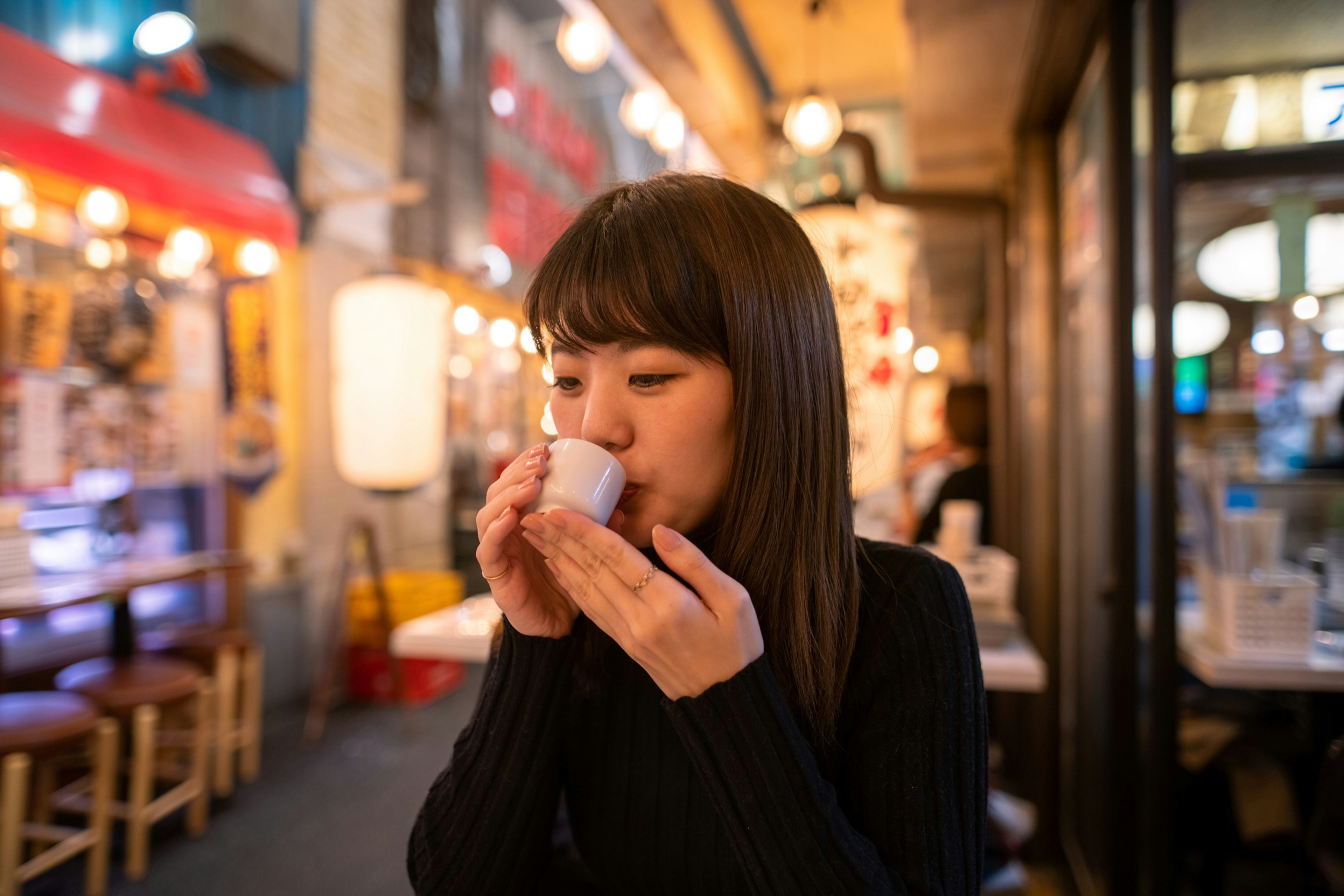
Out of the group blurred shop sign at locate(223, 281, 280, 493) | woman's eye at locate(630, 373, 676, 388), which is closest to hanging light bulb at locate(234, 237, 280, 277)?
→ blurred shop sign at locate(223, 281, 280, 493)

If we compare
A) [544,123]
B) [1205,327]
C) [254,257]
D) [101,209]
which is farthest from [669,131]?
[544,123]

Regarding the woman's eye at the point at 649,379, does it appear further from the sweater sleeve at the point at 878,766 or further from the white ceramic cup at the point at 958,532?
the white ceramic cup at the point at 958,532

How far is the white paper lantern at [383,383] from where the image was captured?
4137mm

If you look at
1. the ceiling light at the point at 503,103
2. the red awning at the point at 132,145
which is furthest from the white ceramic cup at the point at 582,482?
the ceiling light at the point at 503,103

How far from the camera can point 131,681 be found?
316 cm

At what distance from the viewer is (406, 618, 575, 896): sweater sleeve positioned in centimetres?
102

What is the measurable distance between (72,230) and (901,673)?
4.55 meters

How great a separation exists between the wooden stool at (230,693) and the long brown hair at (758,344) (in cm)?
352

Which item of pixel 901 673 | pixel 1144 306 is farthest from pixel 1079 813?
pixel 901 673

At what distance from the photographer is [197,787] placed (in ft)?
10.8

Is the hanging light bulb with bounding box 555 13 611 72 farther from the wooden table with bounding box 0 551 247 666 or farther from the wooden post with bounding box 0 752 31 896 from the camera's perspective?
the wooden post with bounding box 0 752 31 896

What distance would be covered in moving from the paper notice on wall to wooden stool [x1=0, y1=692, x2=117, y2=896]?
1.22m

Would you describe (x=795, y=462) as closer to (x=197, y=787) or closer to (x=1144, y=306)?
(x=1144, y=306)

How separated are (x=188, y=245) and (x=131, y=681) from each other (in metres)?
2.44
